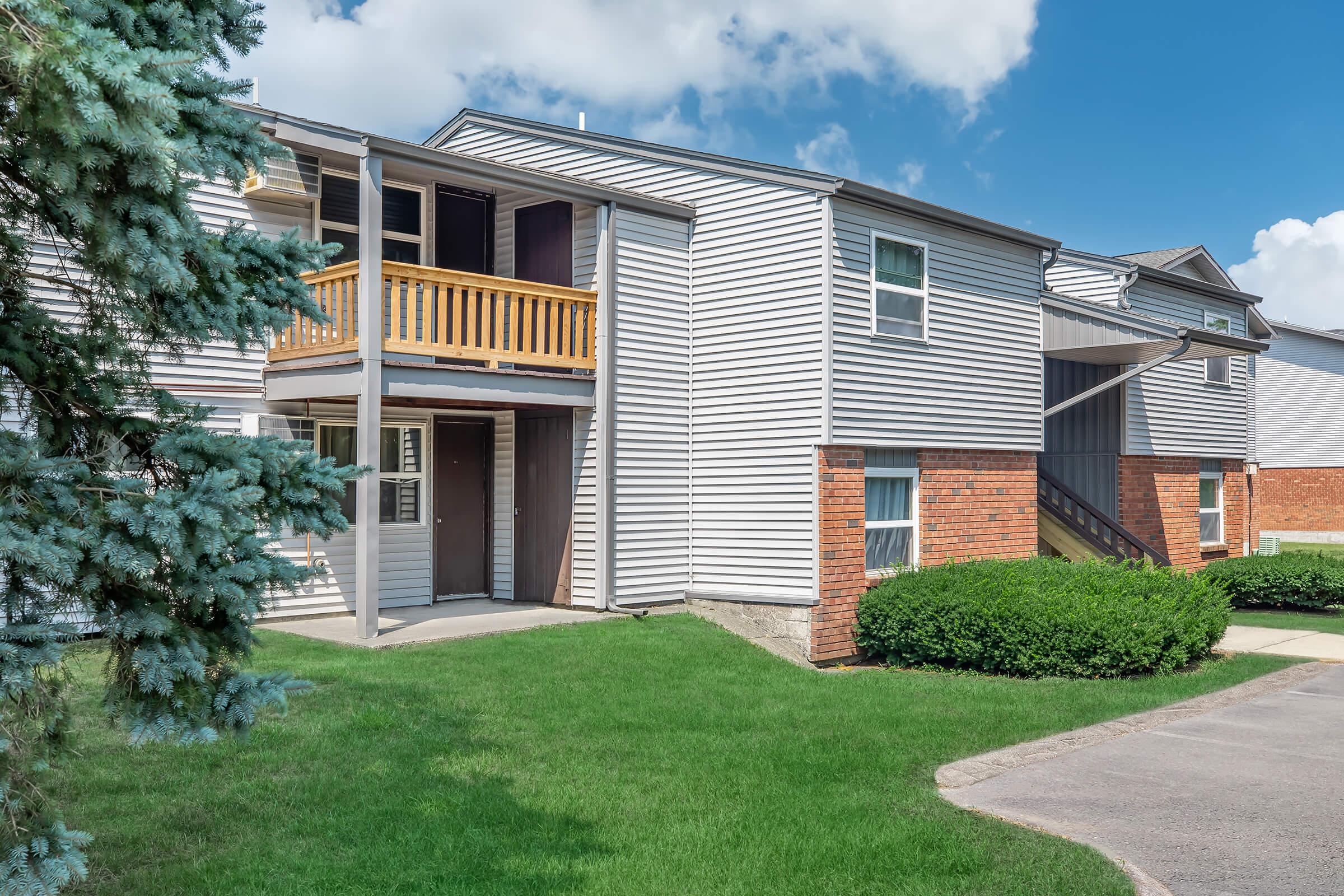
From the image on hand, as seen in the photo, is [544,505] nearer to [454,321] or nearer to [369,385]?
[454,321]

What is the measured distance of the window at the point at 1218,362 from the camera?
2058 centimetres

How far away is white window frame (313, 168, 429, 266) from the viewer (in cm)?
1288

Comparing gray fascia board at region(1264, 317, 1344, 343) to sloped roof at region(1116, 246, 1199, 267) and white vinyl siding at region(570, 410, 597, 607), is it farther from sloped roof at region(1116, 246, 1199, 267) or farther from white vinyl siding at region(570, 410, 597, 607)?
white vinyl siding at region(570, 410, 597, 607)

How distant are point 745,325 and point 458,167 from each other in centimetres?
421

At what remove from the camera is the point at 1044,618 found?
11242 mm

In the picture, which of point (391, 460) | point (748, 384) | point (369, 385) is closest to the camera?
point (369, 385)

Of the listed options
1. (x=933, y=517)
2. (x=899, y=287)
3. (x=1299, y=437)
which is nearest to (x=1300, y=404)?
(x=1299, y=437)

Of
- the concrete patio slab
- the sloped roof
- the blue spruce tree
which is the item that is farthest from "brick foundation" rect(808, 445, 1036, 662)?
the blue spruce tree

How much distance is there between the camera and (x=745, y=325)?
1374cm

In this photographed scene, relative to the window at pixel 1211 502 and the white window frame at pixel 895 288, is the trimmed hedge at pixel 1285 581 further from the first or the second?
the white window frame at pixel 895 288

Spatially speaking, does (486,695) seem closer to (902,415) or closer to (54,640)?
(54,640)

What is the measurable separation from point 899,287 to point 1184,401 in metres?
9.00

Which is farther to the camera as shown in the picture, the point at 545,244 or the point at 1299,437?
the point at 1299,437

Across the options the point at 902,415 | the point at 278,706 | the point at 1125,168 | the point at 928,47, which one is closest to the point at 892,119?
the point at 1125,168
